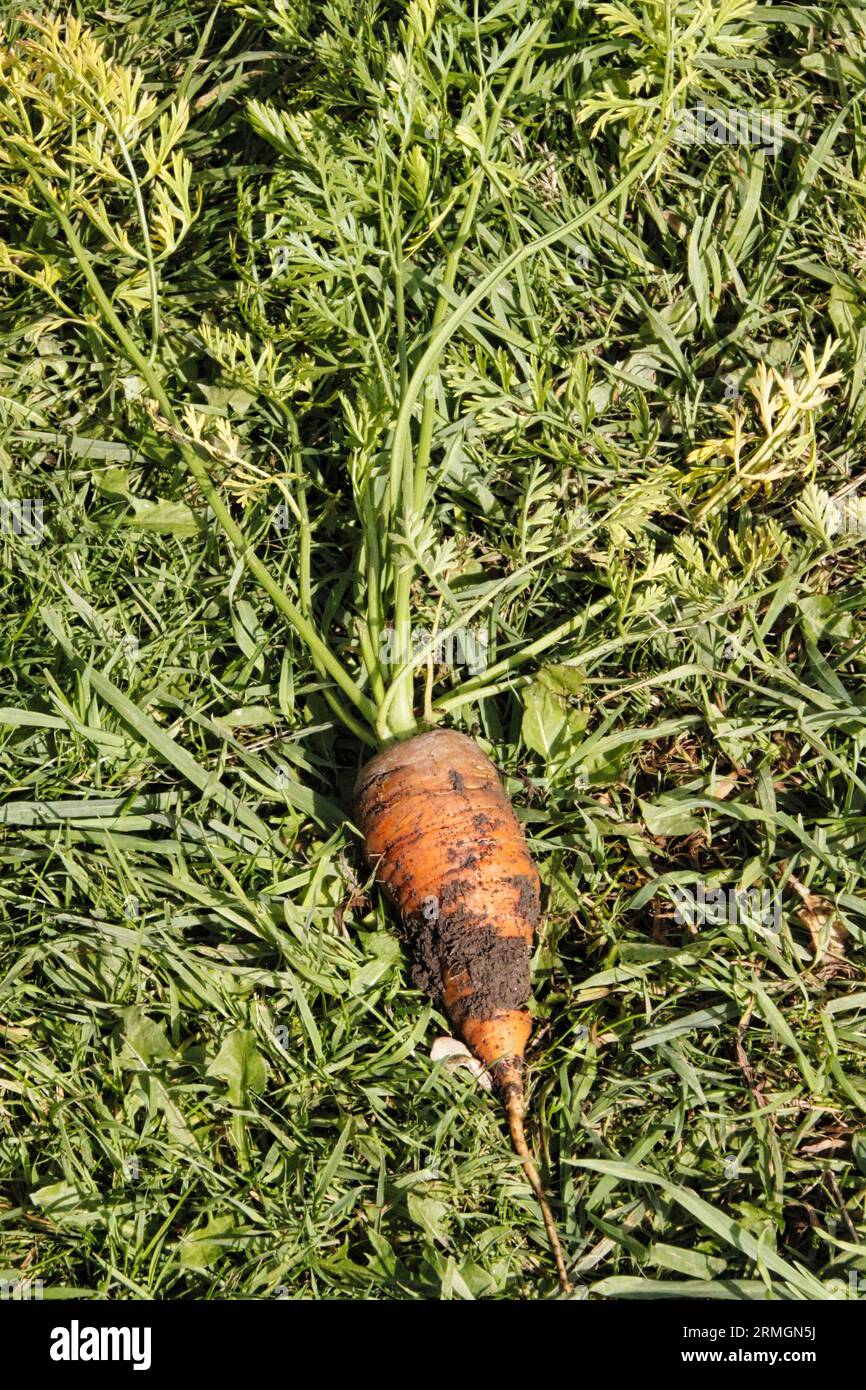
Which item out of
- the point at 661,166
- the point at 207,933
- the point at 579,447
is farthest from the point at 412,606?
the point at 661,166

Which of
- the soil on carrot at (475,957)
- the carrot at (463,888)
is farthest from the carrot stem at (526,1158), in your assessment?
the soil on carrot at (475,957)

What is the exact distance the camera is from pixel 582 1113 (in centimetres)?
222

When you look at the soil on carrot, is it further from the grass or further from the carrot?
the grass

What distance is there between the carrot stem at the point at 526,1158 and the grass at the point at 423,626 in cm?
3

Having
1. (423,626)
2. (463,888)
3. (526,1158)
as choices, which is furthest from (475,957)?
(423,626)

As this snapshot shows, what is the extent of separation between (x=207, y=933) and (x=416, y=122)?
5.57 ft

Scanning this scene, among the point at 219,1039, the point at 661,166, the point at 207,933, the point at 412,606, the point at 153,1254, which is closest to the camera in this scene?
the point at 153,1254

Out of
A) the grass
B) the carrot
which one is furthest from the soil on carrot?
the grass

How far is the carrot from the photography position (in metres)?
2.19

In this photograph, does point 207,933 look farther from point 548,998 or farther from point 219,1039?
point 548,998

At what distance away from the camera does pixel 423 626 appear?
2.56 metres

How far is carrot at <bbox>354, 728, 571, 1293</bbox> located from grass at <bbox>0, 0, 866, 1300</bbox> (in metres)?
0.09

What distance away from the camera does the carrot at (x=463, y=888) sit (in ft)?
7.20

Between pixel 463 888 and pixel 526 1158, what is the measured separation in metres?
0.50
